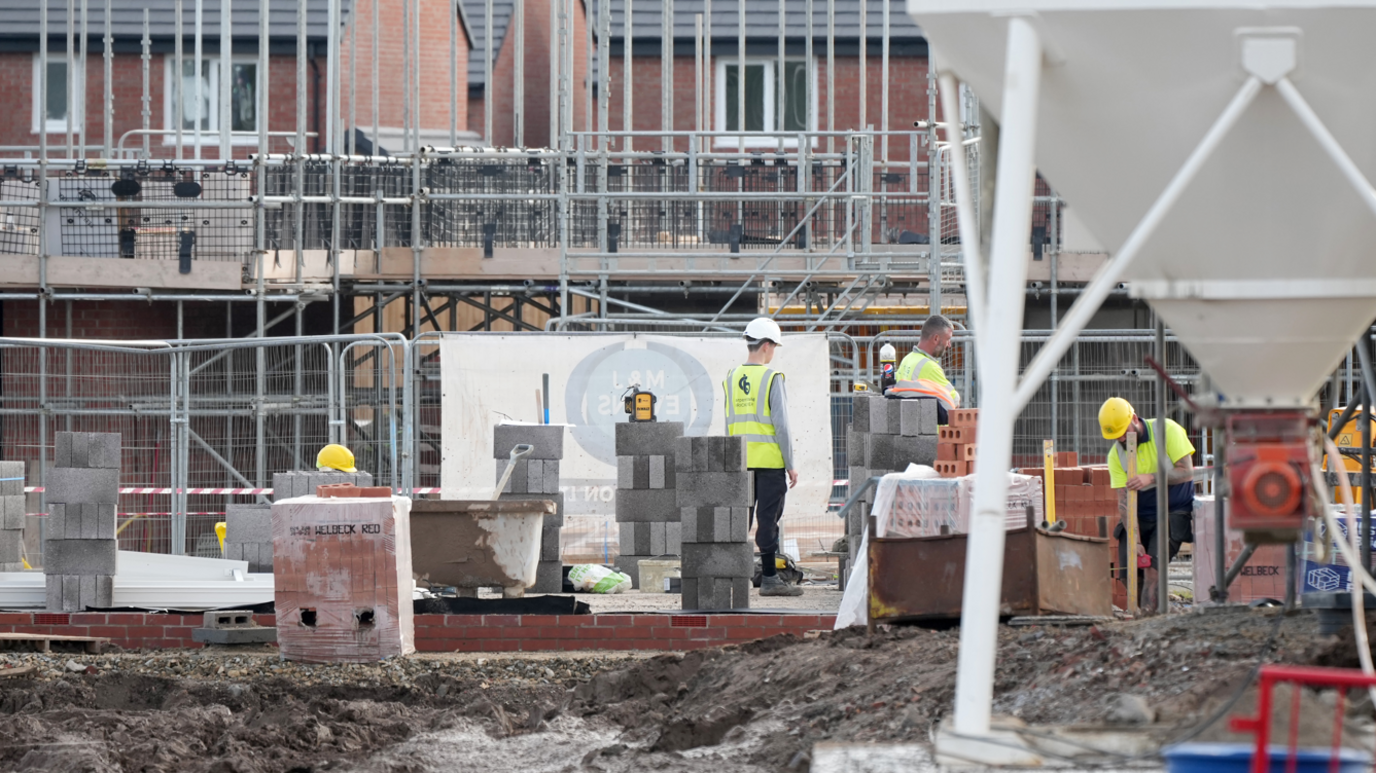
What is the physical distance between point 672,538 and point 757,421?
1528mm

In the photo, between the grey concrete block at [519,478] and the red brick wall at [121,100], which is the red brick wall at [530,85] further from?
the grey concrete block at [519,478]

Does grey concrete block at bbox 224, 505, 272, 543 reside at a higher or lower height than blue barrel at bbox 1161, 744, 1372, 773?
lower

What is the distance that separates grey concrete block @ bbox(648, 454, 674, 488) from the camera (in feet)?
39.6

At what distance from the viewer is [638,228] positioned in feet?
57.0

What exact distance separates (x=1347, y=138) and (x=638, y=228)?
12747 mm

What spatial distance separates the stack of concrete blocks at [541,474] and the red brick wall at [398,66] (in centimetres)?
1496

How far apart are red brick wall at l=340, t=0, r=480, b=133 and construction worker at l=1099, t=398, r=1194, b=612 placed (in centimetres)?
1712

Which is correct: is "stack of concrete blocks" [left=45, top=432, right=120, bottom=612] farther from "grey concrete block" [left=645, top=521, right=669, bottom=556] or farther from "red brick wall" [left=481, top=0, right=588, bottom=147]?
"red brick wall" [left=481, top=0, right=588, bottom=147]

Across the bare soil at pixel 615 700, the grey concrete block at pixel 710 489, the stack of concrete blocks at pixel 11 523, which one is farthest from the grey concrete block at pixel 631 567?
the stack of concrete blocks at pixel 11 523

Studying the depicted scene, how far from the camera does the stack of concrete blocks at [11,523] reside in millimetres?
12977

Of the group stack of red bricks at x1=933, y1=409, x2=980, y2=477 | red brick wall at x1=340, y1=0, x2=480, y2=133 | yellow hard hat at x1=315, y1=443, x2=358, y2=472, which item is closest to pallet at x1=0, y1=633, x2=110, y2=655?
yellow hard hat at x1=315, y1=443, x2=358, y2=472

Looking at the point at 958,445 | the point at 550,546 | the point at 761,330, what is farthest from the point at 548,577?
the point at 958,445

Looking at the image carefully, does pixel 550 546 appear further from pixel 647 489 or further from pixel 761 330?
pixel 761 330

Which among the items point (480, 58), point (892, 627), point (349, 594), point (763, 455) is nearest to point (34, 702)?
point (349, 594)
